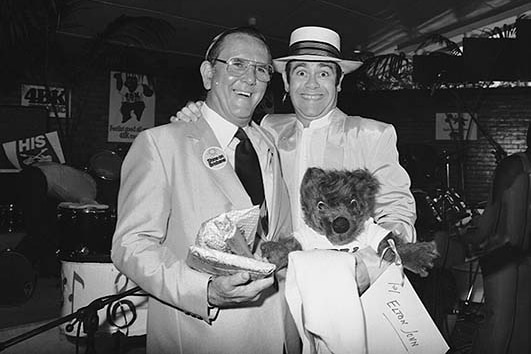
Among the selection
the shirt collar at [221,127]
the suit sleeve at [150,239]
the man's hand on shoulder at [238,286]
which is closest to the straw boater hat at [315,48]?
the shirt collar at [221,127]

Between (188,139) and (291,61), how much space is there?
0.65m

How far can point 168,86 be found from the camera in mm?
9047

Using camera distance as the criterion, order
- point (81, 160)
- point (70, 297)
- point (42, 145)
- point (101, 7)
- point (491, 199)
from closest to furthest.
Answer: point (491, 199) < point (70, 297) < point (101, 7) < point (42, 145) < point (81, 160)

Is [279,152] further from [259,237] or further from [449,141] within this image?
[449,141]

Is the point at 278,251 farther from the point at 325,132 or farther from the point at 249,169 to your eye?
the point at 325,132

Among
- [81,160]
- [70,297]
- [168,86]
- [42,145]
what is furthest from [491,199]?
[168,86]

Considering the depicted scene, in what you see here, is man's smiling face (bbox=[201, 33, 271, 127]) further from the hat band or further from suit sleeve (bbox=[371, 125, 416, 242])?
suit sleeve (bbox=[371, 125, 416, 242])

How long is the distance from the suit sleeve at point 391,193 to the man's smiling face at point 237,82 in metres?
0.51

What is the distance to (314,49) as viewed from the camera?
6.69 ft

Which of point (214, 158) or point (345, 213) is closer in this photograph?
point (345, 213)

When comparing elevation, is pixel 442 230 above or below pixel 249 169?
below

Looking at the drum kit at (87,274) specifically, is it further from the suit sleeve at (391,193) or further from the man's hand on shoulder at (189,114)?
the suit sleeve at (391,193)

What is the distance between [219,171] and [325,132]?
1.94ft

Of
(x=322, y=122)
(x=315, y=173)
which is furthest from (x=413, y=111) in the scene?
(x=315, y=173)
